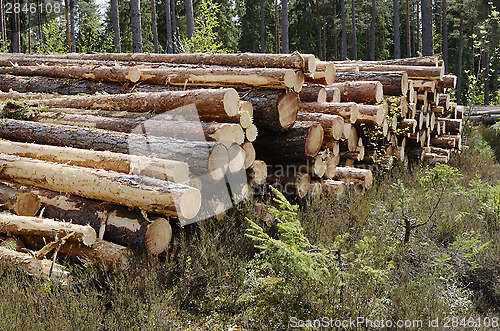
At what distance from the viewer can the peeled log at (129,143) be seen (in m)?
4.27

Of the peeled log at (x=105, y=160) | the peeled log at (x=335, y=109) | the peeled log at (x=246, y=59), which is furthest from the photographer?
the peeled log at (x=335, y=109)

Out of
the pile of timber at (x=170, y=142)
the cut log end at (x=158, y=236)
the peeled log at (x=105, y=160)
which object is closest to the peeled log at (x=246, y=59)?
the pile of timber at (x=170, y=142)

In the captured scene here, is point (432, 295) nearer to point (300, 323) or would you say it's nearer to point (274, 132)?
point (300, 323)

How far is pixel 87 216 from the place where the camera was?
395cm

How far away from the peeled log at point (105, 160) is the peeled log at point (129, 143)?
0.24 meters

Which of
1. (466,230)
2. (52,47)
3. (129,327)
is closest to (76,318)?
(129,327)

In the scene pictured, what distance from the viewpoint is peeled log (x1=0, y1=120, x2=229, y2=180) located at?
4.27 meters

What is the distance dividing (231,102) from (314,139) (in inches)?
52.9

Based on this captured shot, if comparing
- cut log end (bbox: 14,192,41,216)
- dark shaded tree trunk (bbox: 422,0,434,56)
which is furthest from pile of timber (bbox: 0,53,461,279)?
dark shaded tree trunk (bbox: 422,0,434,56)

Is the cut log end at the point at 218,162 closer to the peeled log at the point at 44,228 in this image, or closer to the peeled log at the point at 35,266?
the peeled log at the point at 44,228

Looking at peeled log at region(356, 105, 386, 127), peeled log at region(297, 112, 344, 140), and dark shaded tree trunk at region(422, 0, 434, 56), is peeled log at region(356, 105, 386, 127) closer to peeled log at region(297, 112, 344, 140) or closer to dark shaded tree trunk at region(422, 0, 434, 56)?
peeled log at region(297, 112, 344, 140)

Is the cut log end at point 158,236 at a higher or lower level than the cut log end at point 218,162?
lower

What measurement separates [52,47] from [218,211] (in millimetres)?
17838

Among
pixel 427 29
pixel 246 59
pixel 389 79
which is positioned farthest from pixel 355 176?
pixel 427 29
